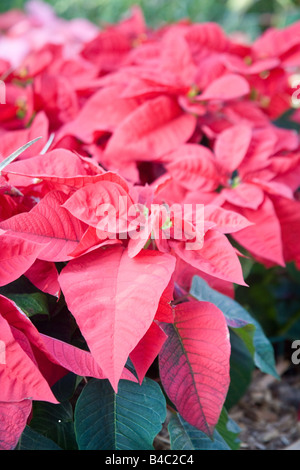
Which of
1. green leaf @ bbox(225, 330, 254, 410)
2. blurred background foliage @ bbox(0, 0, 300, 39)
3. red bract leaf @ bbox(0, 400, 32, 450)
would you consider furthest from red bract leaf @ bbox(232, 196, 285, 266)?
blurred background foliage @ bbox(0, 0, 300, 39)

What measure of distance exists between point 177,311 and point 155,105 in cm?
32

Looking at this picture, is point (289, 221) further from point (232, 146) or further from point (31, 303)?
point (31, 303)

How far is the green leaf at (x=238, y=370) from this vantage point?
0.59m

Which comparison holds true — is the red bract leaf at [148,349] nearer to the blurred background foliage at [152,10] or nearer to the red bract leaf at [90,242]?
the red bract leaf at [90,242]

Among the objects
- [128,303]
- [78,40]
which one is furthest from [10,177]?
[78,40]

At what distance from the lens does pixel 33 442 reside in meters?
0.41

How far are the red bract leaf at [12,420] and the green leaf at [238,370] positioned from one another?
0.97ft

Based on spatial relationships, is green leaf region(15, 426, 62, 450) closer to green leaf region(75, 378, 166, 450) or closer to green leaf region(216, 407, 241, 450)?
green leaf region(75, 378, 166, 450)

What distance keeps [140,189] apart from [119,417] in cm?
21

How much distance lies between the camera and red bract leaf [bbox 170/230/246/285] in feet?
1.33

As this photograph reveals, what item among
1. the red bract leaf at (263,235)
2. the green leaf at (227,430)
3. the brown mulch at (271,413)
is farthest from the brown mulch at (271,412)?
the red bract leaf at (263,235)

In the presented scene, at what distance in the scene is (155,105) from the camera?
0.66 metres

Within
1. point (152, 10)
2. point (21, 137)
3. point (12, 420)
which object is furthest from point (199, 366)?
point (152, 10)
